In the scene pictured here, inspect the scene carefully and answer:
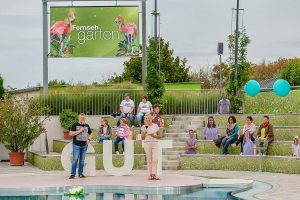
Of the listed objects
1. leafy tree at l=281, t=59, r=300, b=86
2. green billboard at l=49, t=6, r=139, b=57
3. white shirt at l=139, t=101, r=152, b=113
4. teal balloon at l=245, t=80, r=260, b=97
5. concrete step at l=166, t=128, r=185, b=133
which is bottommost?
concrete step at l=166, t=128, r=185, b=133

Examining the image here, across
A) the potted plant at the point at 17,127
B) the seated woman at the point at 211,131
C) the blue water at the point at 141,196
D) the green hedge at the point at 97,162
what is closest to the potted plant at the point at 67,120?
the potted plant at the point at 17,127

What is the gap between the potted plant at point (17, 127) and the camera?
98.1 feet

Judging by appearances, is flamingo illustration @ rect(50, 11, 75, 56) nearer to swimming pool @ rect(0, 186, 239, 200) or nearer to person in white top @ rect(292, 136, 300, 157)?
person in white top @ rect(292, 136, 300, 157)

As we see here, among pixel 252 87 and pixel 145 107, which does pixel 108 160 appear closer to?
pixel 145 107

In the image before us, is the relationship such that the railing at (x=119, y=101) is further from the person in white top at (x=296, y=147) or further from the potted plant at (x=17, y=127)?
Result: the person in white top at (x=296, y=147)

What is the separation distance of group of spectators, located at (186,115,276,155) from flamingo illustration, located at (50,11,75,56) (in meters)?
9.88

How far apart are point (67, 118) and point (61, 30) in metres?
4.28

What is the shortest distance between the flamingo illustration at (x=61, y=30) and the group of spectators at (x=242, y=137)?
32.4 feet

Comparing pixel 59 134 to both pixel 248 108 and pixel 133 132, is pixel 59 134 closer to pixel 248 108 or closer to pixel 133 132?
pixel 133 132

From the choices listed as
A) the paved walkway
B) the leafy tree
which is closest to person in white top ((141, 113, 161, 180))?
the paved walkway

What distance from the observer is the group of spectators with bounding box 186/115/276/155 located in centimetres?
2564

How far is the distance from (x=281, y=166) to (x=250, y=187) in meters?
5.28

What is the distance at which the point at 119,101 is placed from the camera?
3462 cm

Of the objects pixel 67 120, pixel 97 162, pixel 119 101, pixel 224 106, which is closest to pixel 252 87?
pixel 224 106
